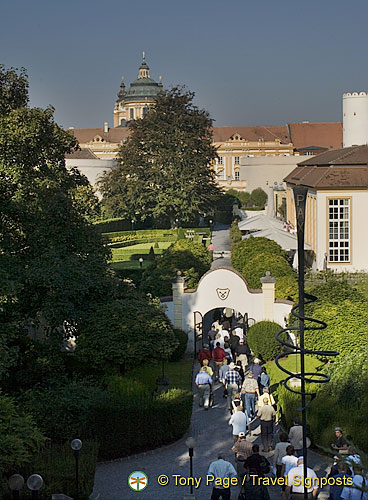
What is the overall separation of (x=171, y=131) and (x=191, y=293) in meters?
36.5

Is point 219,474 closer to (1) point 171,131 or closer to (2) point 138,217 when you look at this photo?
(1) point 171,131

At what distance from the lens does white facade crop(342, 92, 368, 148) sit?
146 ft

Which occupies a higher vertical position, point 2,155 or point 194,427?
point 2,155

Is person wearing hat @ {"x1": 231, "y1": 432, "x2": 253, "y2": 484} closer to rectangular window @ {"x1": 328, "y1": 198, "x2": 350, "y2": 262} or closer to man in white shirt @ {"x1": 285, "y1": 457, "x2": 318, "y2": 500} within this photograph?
man in white shirt @ {"x1": 285, "y1": 457, "x2": 318, "y2": 500}

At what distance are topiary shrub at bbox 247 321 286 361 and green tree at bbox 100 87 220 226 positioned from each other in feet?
118

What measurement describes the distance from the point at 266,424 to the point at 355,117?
113 ft

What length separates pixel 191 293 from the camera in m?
22.2

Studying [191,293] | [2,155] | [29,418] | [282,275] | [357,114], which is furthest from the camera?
[357,114]

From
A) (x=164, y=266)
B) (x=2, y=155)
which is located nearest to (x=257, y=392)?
(x=2, y=155)

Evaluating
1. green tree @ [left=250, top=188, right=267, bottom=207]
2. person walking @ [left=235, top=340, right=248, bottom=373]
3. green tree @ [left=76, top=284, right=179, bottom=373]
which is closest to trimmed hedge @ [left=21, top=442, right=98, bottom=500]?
green tree @ [left=76, top=284, right=179, bottom=373]

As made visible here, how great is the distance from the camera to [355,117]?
148ft

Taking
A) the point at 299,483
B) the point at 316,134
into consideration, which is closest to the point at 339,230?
the point at 299,483

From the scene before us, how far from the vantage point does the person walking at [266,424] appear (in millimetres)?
13352

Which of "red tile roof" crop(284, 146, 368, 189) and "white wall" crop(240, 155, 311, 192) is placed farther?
"white wall" crop(240, 155, 311, 192)
